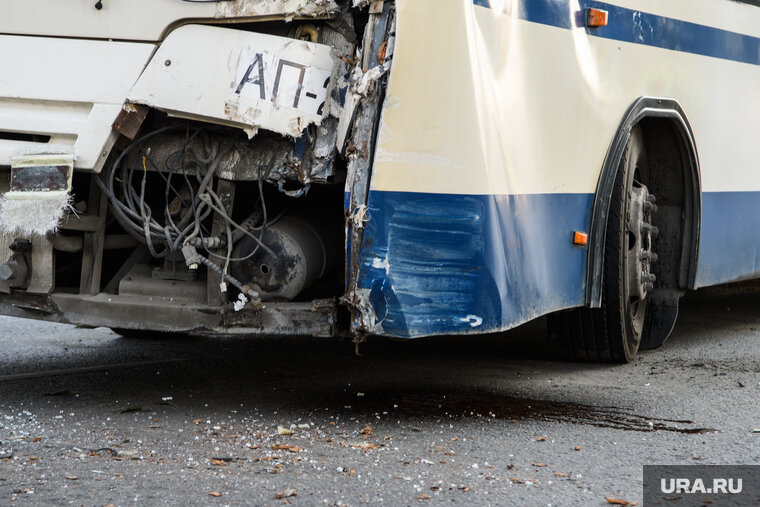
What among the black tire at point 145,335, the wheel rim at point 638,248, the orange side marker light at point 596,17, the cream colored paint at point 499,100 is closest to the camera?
the cream colored paint at point 499,100

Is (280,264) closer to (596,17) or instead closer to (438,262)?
(438,262)

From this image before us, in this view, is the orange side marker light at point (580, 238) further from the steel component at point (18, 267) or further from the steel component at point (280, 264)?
the steel component at point (18, 267)

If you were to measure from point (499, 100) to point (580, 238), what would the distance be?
3.19 feet

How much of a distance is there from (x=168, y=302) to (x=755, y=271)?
382 centimetres

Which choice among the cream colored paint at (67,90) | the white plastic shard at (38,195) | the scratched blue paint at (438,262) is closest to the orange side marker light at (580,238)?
the scratched blue paint at (438,262)

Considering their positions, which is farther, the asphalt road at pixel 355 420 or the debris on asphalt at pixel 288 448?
the debris on asphalt at pixel 288 448

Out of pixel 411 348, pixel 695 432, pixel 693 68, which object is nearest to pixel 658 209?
pixel 693 68

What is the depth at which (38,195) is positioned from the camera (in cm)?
407

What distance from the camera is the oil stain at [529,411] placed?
13.8ft

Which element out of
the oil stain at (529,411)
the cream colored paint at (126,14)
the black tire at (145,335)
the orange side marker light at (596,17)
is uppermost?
the orange side marker light at (596,17)

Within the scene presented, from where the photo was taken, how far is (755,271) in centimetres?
643

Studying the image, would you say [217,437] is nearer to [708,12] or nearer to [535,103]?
[535,103]

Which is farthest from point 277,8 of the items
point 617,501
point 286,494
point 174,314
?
point 617,501

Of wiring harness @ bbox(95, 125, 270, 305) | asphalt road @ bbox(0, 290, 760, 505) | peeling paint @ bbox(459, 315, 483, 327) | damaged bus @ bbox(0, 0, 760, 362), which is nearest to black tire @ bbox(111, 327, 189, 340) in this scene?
asphalt road @ bbox(0, 290, 760, 505)
